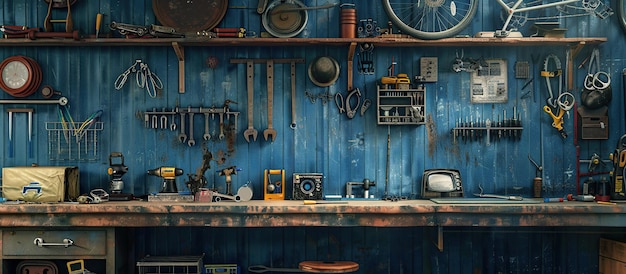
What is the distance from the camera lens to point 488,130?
4.22 m

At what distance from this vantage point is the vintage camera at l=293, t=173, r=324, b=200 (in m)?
4.05

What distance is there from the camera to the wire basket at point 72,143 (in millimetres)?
4203

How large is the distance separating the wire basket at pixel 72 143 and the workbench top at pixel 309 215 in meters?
0.67

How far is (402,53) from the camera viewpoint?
4238mm

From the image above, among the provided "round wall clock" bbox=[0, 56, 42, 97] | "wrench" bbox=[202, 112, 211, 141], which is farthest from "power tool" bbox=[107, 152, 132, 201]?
"round wall clock" bbox=[0, 56, 42, 97]

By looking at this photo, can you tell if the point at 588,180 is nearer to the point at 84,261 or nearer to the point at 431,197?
the point at 431,197

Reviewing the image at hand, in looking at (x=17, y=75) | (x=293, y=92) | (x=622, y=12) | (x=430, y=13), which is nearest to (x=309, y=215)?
(x=293, y=92)

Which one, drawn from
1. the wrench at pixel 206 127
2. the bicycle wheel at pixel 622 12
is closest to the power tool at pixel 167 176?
the wrench at pixel 206 127

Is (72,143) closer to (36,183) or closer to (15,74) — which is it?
(36,183)

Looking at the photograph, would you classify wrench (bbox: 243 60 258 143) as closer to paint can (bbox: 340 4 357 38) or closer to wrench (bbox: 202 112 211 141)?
wrench (bbox: 202 112 211 141)

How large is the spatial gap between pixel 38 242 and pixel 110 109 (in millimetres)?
1097

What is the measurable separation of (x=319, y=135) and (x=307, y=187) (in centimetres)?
42

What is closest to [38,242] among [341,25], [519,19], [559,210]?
[341,25]

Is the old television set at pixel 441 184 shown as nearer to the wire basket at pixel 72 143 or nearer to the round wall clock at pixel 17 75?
the wire basket at pixel 72 143
